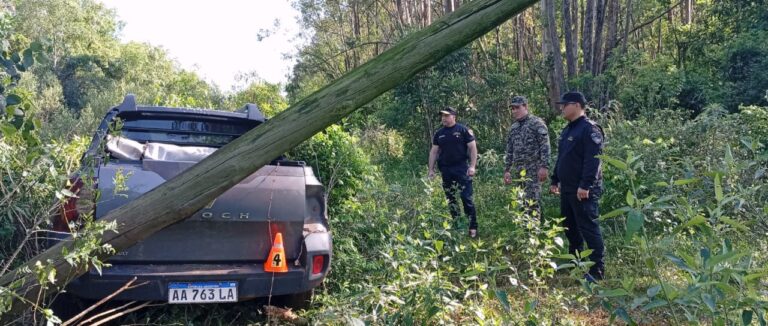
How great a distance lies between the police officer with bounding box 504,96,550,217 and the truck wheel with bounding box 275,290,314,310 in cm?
301

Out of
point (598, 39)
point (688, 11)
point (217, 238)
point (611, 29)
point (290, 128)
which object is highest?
point (688, 11)

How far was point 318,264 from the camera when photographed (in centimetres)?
401

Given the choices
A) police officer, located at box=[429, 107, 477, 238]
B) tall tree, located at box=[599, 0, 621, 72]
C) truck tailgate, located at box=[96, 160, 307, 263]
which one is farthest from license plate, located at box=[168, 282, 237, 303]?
tall tree, located at box=[599, 0, 621, 72]

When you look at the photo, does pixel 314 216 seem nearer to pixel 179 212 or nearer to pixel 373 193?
pixel 179 212

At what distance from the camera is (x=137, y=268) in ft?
12.0

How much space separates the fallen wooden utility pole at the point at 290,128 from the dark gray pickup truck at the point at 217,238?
935 mm

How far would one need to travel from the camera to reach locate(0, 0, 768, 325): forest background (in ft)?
7.54

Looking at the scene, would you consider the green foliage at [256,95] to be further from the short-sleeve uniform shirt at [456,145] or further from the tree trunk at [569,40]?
the short-sleeve uniform shirt at [456,145]

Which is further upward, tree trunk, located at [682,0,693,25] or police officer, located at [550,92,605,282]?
tree trunk, located at [682,0,693,25]

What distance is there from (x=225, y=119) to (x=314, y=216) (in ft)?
4.35

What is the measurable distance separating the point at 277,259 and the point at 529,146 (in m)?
3.69

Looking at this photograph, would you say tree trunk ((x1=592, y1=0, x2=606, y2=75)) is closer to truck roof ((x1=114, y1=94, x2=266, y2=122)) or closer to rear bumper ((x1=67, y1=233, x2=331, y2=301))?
truck roof ((x1=114, y1=94, x2=266, y2=122))

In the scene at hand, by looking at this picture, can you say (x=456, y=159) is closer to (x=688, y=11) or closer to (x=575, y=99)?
(x=575, y=99)

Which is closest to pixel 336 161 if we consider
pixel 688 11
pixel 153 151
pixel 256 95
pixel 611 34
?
pixel 153 151
